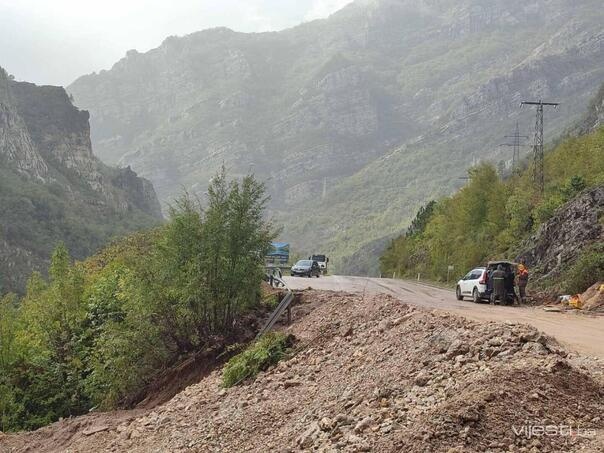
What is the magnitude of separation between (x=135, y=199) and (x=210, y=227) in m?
151

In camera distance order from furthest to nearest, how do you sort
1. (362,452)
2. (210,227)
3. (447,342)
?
(210,227), (447,342), (362,452)

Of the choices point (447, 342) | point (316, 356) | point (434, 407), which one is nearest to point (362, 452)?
point (434, 407)

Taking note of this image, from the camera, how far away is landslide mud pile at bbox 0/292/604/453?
677 centimetres

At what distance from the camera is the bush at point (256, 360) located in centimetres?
1326

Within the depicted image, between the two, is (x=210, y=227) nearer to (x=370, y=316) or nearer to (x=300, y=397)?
(x=370, y=316)

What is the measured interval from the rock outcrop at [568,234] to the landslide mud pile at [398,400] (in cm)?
1754

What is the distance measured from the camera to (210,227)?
1998cm

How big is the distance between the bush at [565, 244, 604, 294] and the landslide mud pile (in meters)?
13.1

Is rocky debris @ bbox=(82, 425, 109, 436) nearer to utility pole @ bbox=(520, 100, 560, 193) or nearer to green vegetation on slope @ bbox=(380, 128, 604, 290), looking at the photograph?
green vegetation on slope @ bbox=(380, 128, 604, 290)

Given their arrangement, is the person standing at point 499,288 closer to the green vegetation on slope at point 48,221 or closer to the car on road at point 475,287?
the car on road at point 475,287

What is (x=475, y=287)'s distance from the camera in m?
26.4

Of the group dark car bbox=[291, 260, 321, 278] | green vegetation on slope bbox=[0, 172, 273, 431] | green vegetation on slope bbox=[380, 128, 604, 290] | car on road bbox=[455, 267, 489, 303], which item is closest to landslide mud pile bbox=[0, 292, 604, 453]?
green vegetation on slope bbox=[0, 172, 273, 431]

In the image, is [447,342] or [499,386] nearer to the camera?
[499,386]

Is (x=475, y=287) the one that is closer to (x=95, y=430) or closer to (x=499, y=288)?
(x=499, y=288)
